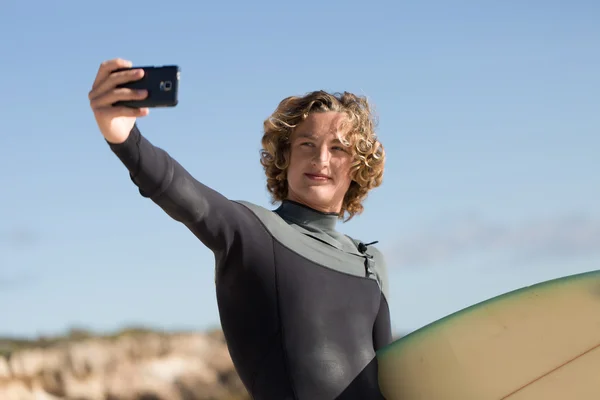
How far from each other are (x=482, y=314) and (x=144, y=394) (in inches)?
308

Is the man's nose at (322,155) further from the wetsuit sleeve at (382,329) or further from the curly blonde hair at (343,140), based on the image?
the wetsuit sleeve at (382,329)

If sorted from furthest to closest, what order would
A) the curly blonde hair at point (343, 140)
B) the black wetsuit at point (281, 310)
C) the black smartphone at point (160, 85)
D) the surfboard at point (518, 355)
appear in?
the curly blonde hair at point (343, 140) < the surfboard at point (518, 355) < the black wetsuit at point (281, 310) < the black smartphone at point (160, 85)

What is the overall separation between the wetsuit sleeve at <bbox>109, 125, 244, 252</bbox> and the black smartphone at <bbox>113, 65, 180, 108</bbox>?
144 mm

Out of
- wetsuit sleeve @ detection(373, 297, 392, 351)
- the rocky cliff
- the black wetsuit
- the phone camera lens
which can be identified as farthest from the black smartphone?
the rocky cliff

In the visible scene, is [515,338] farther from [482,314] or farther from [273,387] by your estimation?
[273,387]

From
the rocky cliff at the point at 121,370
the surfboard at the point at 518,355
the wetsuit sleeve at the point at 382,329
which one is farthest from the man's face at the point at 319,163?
the rocky cliff at the point at 121,370

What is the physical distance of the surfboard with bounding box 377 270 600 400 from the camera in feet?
10.2

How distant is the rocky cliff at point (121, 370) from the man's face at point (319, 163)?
24.0 ft

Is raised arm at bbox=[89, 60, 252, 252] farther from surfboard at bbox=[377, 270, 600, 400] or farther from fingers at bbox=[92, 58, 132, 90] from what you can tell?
surfboard at bbox=[377, 270, 600, 400]

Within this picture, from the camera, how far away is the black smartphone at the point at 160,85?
2.27 meters

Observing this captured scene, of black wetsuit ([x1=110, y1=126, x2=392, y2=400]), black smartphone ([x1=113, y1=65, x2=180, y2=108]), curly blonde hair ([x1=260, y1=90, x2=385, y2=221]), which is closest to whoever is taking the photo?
black smartphone ([x1=113, y1=65, x2=180, y2=108])

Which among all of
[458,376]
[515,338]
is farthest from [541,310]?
[458,376]

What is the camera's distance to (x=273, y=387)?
2812 millimetres

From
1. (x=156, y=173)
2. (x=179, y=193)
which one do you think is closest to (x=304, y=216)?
(x=179, y=193)
